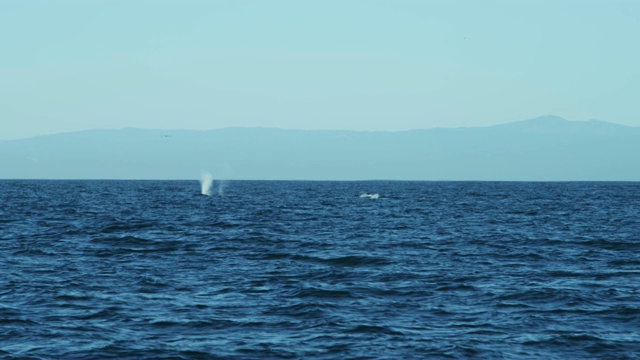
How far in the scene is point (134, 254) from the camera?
40344 mm

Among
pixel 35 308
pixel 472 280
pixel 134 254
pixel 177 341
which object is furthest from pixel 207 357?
pixel 134 254

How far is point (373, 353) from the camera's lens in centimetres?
2025

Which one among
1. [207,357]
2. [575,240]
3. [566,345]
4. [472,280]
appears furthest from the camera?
[575,240]

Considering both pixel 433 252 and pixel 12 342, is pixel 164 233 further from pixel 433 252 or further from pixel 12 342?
pixel 12 342

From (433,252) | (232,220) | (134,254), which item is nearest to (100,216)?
(232,220)

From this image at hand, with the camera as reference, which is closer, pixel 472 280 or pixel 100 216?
pixel 472 280

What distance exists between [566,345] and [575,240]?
2922cm

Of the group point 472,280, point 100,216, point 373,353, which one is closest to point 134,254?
point 472,280

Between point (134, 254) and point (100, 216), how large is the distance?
3368cm

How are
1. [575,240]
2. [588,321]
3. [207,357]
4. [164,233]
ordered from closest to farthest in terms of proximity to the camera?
[207,357], [588,321], [575,240], [164,233]

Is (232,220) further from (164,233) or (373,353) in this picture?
(373,353)

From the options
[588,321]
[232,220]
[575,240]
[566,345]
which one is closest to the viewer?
[566,345]

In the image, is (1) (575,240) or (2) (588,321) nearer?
(2) (588,321)

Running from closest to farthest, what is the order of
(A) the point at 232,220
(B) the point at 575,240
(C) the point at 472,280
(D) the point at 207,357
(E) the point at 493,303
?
1. (D) the point at 207,357
2. (E) the point at 493,303
3. (C) the point at 472,280
4. (B) the point at 575,240
5. (A) the point at 232,220
